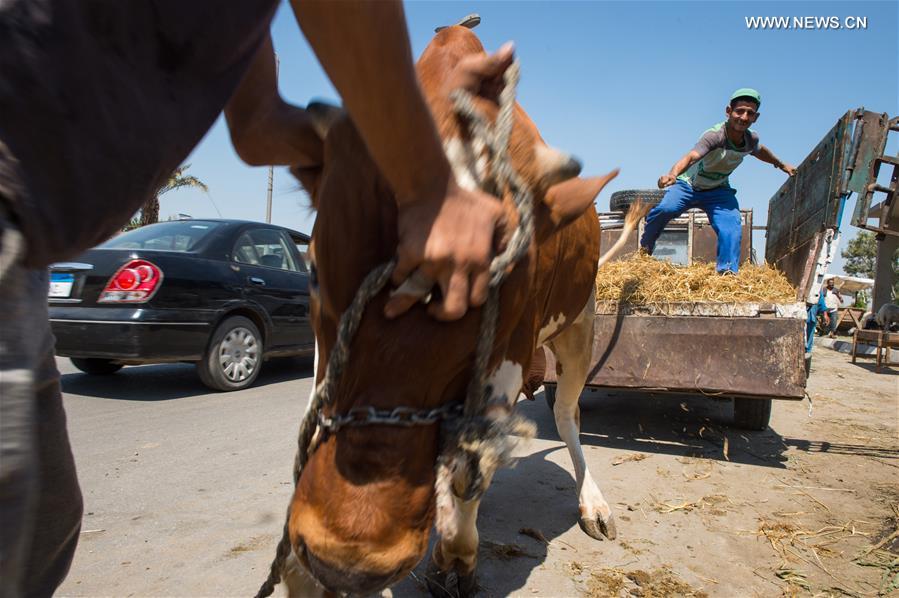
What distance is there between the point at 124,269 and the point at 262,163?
4.35m

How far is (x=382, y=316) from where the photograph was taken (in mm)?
1200

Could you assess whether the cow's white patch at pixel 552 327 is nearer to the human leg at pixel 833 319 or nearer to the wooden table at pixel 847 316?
the human leg at pixel 833 319

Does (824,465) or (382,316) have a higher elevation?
(382,316)

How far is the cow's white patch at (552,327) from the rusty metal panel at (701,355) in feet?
5.35

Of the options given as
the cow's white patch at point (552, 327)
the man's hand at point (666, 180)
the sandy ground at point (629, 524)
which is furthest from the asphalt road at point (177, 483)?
the man's hand at point (666, 180)

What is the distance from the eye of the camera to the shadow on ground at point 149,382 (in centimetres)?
537

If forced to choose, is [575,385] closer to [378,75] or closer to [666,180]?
[666,180]

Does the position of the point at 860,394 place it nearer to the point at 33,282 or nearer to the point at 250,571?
the point at 250,571

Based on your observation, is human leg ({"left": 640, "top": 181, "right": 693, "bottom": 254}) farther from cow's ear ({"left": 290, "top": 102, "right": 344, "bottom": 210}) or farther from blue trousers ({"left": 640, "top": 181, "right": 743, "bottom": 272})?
cow's ear ({"left": 290, "top": 102, "right": 344, "bottom": 210})

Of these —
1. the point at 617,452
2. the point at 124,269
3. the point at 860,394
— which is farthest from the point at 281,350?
the point at 860,394

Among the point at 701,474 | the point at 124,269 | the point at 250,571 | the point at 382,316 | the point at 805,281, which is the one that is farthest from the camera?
the point at 124,269

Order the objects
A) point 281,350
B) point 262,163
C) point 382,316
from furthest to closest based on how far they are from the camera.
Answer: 1. point 281,350
2. point 262,163
3. point 382,316

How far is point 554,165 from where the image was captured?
55.7 inches

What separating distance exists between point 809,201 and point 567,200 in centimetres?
457
